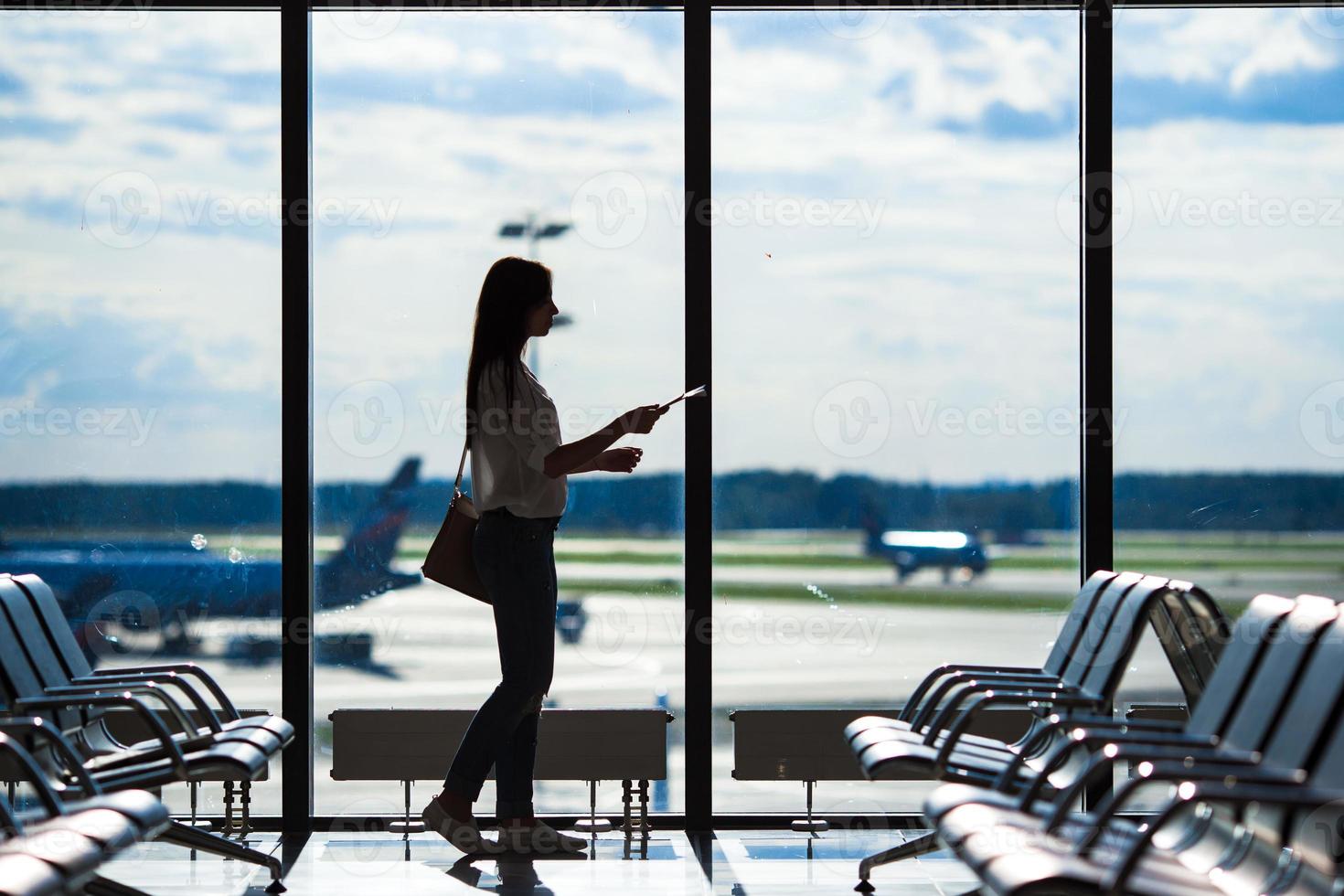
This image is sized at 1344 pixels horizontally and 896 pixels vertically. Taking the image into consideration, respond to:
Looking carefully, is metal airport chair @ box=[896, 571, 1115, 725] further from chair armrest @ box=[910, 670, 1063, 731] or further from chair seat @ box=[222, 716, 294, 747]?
chair seat @ box=[222, 716, 294, 747]

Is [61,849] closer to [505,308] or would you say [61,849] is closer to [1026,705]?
[505,308]

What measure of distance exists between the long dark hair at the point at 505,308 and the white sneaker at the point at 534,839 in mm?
1119

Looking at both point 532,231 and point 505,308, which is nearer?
point 505,308

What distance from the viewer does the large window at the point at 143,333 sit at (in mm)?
4195

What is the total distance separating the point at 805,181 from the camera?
4.24 meters

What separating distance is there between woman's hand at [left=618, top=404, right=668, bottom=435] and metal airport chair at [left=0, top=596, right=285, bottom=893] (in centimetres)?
121

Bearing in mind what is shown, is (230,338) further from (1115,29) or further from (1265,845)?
(1265,845)

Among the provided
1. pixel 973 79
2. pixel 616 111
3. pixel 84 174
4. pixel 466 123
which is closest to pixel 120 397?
pixel 84 174

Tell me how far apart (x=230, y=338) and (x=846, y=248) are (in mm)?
1979

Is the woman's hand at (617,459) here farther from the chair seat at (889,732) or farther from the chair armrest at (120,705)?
the chair armrest at (120,705)

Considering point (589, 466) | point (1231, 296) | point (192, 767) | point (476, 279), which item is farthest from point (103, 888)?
point (1231, 296)

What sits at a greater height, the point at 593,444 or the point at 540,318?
the point at 540,318

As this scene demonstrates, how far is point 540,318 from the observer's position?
12.0 ft

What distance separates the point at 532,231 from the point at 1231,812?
2.68 m
